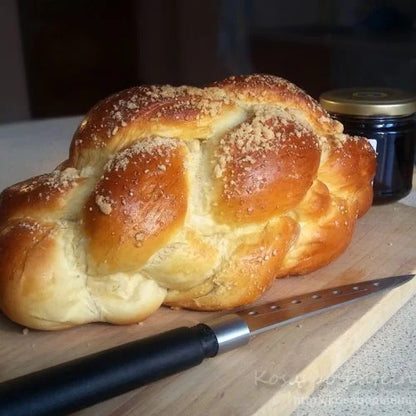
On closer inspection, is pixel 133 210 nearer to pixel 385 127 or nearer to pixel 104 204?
pixel 104 204

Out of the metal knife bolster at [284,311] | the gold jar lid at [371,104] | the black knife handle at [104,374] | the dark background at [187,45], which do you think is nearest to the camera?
the black knife handle at [104,374]

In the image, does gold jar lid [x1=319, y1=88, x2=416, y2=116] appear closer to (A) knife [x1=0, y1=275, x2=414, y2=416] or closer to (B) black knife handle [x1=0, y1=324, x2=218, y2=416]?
(A) knife [x1=0, y1=275, x2=414, y2=416]

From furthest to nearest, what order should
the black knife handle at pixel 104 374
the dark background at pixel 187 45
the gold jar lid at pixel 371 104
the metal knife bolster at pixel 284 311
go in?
the dark background at pixel 187 45, the gold jar lid at pixel 371 104, the metal knife bolster at pixel 284 311, the black knife handle at pixel 104 374

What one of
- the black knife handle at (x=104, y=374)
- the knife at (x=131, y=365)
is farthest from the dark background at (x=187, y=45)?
the black knife handle at (x=104, y=374)

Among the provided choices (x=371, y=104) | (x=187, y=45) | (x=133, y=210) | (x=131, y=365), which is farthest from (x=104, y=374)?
(x=187, y=45)

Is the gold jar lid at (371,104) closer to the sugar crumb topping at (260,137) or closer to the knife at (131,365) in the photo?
the sugar crumb topping at (260,137)

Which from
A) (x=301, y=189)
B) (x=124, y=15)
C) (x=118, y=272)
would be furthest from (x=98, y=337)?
(x=124, y=15)
